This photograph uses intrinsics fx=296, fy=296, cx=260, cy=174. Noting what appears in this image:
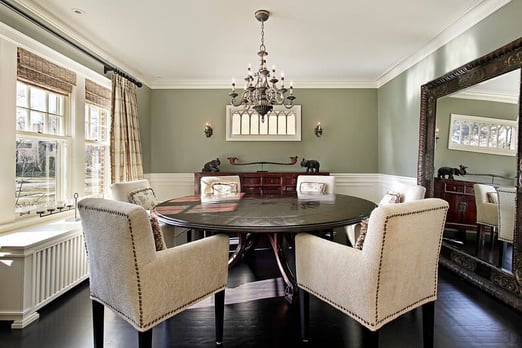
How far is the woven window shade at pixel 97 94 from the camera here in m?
3.31

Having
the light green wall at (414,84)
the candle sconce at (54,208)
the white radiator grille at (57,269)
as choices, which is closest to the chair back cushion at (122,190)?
the candle sconce at (54,208)

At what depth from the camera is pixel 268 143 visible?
4.98 meters

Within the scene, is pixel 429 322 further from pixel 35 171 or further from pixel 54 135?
pixel 54 135

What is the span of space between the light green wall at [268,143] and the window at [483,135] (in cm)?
196

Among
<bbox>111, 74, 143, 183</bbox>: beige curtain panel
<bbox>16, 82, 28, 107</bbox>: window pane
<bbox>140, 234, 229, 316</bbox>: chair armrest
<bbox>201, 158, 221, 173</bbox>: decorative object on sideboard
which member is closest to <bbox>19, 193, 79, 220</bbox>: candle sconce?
<bbox>111, 74, 143, 183</bbox>: beige curtain panel

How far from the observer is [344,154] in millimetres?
5004

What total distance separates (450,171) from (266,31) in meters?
2.39

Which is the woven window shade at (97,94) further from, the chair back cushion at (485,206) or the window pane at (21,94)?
the chair back cushion at (485,206)

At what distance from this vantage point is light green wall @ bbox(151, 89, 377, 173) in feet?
16.3

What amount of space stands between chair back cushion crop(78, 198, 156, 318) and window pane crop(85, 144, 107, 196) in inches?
83.7

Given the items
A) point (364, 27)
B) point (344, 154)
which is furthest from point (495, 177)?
point (344, 154)

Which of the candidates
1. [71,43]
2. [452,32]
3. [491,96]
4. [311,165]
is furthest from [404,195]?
[71,43]

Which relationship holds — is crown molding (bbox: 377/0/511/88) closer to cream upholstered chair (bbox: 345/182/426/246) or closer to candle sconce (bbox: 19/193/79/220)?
cream upholstered chair (bbox: 345/182/426/246)

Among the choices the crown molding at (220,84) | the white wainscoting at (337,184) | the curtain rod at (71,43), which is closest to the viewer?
the curtain rod at (71,43)
